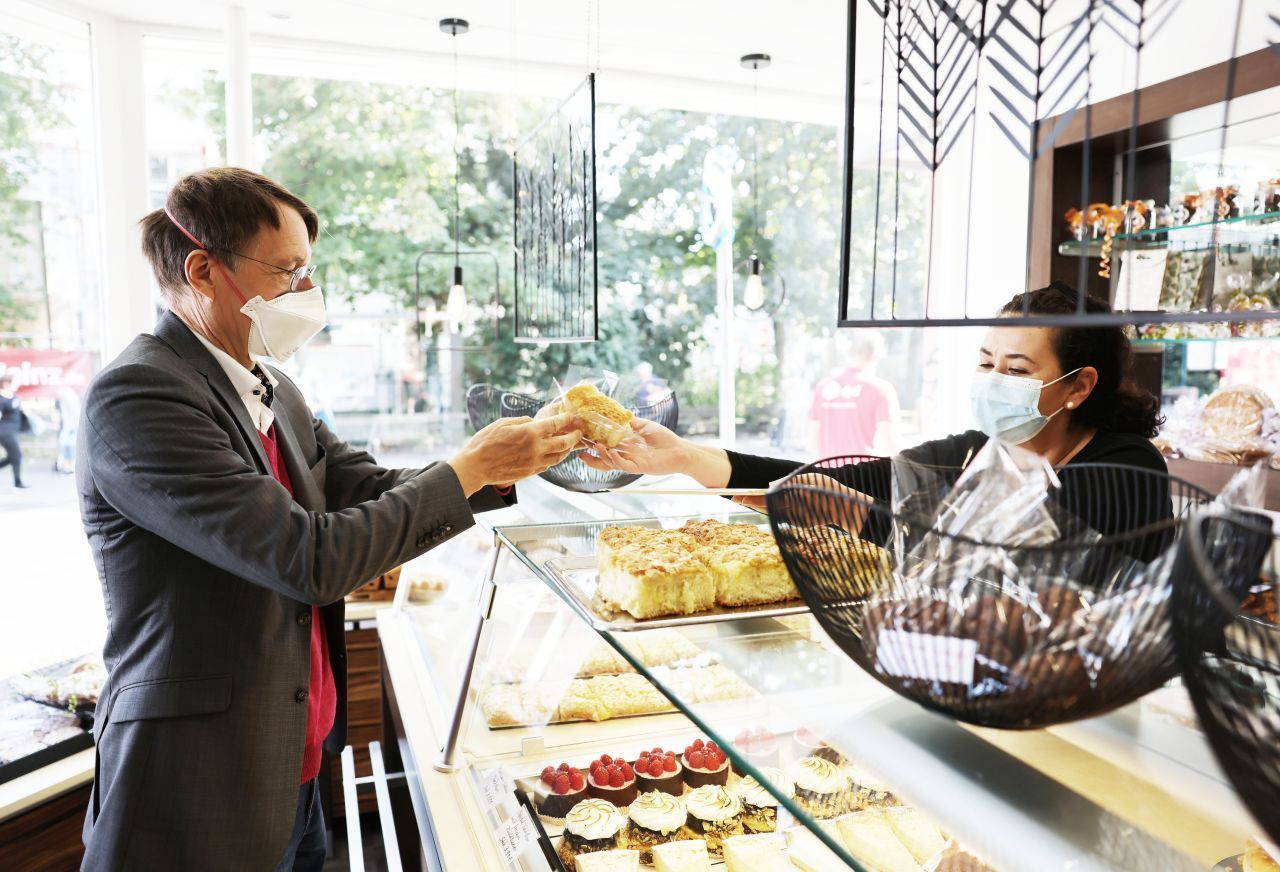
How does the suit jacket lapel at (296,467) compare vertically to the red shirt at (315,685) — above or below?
above

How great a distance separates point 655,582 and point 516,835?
0.87 metres

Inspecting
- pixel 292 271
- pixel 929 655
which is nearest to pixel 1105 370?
pixel 929 655

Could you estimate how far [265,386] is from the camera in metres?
2.00

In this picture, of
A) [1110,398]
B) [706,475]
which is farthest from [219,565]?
[1110,398]

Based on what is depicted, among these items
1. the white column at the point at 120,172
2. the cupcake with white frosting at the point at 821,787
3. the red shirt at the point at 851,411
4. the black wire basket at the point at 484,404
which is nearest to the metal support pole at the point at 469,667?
the cupcake with white frosting at the point at 821,787

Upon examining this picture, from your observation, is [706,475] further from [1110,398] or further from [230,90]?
[230,90]

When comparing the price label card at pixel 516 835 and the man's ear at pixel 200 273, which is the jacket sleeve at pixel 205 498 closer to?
the man's ear at pixel 200 273

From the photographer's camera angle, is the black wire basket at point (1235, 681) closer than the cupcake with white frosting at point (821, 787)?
Yes

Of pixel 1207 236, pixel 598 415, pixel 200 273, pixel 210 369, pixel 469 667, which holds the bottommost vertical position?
pixel 469 667

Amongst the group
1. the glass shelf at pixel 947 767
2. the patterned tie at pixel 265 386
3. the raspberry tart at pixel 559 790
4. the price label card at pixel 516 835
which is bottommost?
the price label card at pixel 516 835

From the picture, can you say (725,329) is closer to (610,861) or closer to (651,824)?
(651,824)

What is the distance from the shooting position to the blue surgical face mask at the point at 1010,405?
2.12 meters

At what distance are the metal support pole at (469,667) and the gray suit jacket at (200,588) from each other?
11.1 inches

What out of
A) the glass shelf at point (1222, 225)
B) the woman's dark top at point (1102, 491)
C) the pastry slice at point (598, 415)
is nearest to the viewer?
the woman's dark top at point (1102, 491)
